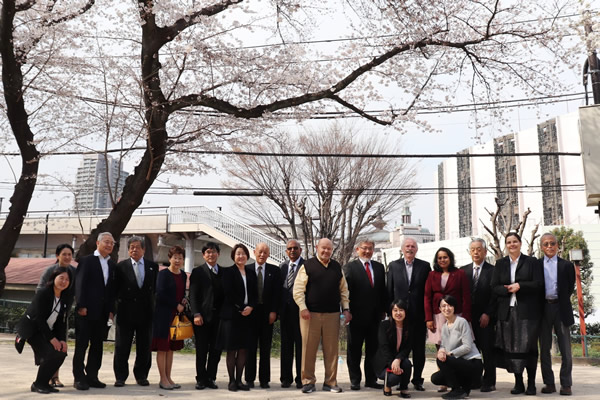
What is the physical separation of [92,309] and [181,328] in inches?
37.1

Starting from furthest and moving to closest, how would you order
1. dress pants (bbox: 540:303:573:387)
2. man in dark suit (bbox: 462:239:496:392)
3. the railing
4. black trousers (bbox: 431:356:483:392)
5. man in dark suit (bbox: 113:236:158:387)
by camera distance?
1. the railing
2. man in dark suit (bbox: 113:236:158:387)
3. man in dark suit (bbox: 462:239:496:392)
4. dress pants (bbox: 540:303:573:387)
5. black trousers (bbox: 431:356:483:392)

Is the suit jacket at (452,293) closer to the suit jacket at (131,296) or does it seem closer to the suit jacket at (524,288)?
the suit jacket at (524,288)

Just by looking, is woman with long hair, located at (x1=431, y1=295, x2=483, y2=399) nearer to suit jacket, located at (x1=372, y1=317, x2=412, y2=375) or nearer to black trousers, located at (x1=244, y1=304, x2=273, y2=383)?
suit jacket, located at (x1=372, y1=317, x2=412, y2=375)

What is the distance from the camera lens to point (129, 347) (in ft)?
19.1

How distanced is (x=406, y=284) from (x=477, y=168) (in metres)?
50.4

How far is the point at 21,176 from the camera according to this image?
27.5ft

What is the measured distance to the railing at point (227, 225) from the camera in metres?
21.3

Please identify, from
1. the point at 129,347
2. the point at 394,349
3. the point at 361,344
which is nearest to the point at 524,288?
the point at 394,349

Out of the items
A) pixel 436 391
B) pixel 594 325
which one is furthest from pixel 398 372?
pixel 594 325

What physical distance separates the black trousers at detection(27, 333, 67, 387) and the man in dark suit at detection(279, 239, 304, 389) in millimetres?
2326

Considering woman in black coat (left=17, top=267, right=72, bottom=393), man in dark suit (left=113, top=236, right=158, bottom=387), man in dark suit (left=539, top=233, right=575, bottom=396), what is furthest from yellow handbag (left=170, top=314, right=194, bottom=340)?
man in dark suit (left=539, top=233, right=575, bottom=396)

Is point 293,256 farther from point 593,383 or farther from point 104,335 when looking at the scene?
point 593,383

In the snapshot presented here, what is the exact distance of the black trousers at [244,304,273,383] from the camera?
5.84 m

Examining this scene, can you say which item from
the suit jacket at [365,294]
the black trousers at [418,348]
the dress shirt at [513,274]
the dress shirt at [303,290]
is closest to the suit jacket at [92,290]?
the dress shirt at [303,290]
